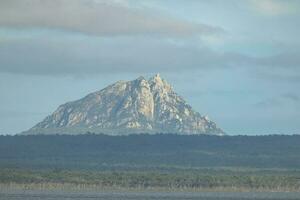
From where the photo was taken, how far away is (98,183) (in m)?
165

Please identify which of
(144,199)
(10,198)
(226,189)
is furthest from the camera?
(226,189)

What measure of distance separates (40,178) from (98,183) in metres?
11.4

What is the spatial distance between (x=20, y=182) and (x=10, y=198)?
58387 mm

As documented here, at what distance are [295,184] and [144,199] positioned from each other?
51.0 metres

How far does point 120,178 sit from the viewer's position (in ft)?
560

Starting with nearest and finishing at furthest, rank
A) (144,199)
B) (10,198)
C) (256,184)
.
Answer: (10,198), (144,199), (256,184)

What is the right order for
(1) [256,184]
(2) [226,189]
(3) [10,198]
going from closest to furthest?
(3) [10,198], (2) [226,189], (1) [256,184]

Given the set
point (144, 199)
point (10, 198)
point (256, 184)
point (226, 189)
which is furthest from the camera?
point (256, 184)

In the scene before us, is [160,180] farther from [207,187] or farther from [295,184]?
[295,184]

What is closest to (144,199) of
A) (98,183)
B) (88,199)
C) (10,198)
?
(88,199)

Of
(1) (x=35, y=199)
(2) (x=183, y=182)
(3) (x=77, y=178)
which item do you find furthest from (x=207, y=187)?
(1) (x=35, y=199)

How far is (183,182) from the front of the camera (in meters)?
168

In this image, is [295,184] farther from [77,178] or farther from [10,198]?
[10,198]

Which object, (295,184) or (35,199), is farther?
(295,184)
